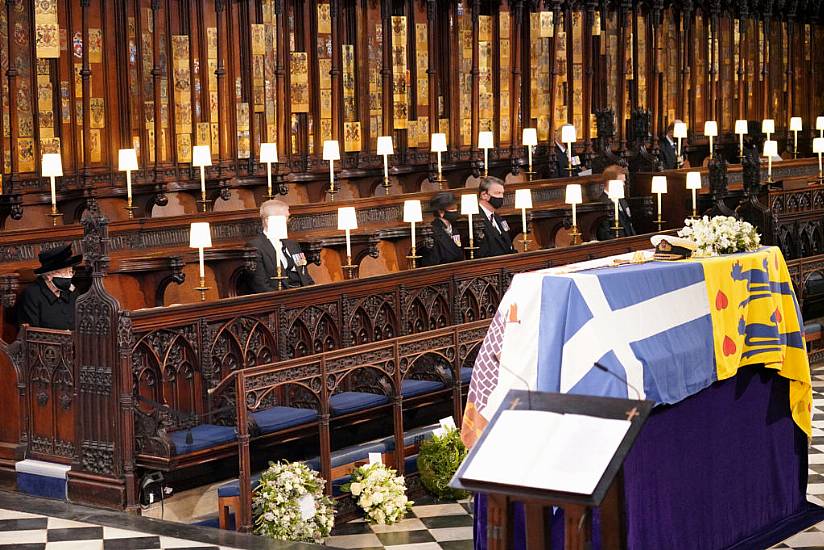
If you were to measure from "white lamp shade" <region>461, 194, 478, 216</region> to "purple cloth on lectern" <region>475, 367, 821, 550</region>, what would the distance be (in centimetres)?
476

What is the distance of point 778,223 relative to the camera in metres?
13.3

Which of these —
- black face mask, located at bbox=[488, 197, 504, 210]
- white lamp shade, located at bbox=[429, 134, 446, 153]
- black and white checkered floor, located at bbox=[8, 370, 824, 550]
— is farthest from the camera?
white lamp shade, located at bbox=[429, 134, 446, 153]

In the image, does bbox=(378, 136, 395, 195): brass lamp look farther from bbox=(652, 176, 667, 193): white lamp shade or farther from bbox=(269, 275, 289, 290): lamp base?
bbox=(269, 275, 289, 290): lamp base

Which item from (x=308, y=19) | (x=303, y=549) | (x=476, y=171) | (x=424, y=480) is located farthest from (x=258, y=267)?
(x=476, y=171)

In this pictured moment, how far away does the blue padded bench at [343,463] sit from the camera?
24.2 feet

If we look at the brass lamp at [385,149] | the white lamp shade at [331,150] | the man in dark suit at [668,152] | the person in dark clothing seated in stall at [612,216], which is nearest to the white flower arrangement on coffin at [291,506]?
the white lamp shade at [331,150]

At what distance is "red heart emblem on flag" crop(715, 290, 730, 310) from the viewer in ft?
20.3

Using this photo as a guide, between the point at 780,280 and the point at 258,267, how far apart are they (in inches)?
163

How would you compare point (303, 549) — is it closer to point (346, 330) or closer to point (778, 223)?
point (346, 330)

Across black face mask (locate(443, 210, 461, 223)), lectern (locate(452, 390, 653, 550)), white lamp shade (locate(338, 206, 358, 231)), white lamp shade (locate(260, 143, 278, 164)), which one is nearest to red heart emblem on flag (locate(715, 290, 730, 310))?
lectern (locate(452, 390, 653, 550))

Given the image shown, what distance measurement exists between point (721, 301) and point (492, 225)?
18.8ft

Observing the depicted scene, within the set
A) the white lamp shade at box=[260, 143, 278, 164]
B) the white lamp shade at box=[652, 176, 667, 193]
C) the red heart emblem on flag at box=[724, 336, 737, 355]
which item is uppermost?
the white lamp shade at box=[260, 143, 278, 164]

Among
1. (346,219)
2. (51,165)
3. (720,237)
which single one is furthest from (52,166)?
(720,237)

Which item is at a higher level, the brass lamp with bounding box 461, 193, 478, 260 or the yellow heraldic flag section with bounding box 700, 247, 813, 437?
the brass lamp with bounding box 461, 193, 478, 260
